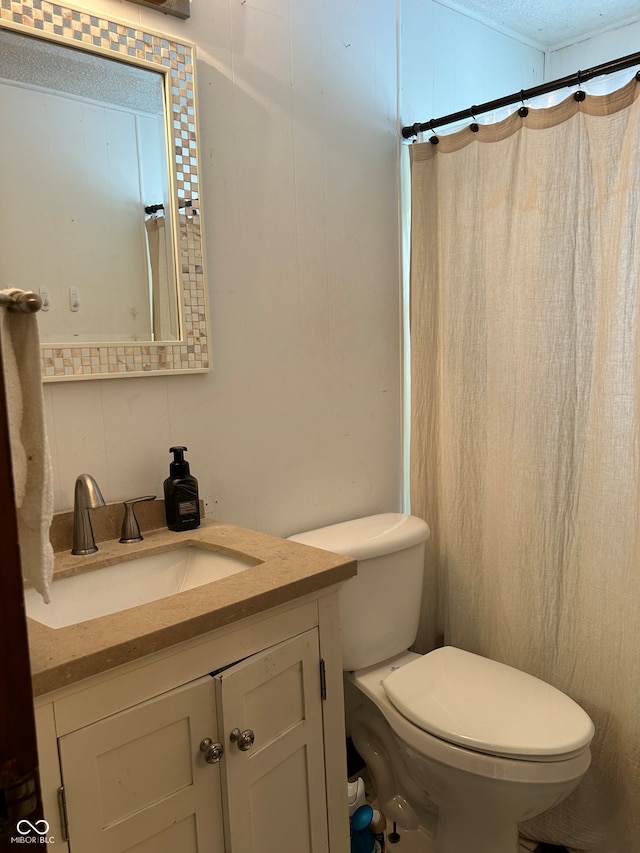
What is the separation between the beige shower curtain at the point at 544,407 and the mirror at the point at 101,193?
76 centimetres

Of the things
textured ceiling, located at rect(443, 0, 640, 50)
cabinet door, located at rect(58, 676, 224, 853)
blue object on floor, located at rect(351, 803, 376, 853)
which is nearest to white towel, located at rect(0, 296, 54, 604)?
cabinet door, located at rect(58, 676, 224, 853)

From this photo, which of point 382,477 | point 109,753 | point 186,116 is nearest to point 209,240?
point 186,116

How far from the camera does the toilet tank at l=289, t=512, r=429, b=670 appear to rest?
1.60 m

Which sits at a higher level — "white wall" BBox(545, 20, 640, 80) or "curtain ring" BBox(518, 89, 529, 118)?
"white wall" BBox(545, 20, 640, 80)

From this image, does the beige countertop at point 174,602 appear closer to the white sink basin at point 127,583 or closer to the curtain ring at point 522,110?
the white sink basin at point 127,583

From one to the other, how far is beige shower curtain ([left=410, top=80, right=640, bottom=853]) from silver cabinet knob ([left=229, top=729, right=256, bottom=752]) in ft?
3.21

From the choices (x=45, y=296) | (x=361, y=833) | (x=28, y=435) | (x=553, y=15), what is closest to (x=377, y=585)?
(x=361, y=833)

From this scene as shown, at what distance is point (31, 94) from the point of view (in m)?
1.22

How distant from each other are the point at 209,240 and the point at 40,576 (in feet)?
3.21

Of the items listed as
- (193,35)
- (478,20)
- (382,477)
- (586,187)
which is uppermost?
(478,20)

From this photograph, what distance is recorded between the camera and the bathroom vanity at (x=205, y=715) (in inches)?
33.4

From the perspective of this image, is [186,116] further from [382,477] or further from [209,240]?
[382,477]

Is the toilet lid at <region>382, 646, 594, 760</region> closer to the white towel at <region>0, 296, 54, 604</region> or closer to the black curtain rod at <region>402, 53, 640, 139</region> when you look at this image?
the white towel at <region>0, 296, 54, 604</region>

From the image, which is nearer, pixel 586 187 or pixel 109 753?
pixel 109 753
